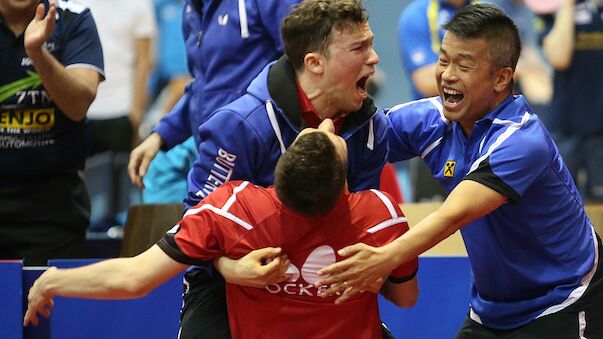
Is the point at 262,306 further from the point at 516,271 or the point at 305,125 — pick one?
the point at 516,271

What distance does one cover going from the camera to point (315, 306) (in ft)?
11.9

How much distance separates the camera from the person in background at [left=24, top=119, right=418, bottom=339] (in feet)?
11.4

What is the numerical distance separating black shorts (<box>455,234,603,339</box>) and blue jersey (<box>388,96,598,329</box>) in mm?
25

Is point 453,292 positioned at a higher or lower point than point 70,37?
lower

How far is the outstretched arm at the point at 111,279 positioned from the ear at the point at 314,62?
814 mm

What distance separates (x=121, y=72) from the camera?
24.7 feet

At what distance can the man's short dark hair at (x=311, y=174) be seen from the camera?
11.2 feet

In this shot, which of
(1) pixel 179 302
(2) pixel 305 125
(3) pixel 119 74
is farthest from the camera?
(3) pixel 119 74

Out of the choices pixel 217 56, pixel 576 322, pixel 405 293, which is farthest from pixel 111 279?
pixel 576 322

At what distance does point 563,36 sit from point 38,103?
3810mm

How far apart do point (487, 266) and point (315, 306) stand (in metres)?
0.73

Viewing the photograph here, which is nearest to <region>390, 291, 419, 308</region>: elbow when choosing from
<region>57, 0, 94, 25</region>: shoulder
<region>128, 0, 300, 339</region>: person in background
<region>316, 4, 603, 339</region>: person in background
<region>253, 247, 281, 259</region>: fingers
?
<region>316, 4, 603, 339</region>: person in background

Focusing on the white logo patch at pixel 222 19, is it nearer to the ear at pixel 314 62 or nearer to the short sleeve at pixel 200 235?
the ear at pixel 314 62

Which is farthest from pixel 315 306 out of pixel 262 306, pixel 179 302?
pixel 179 302
